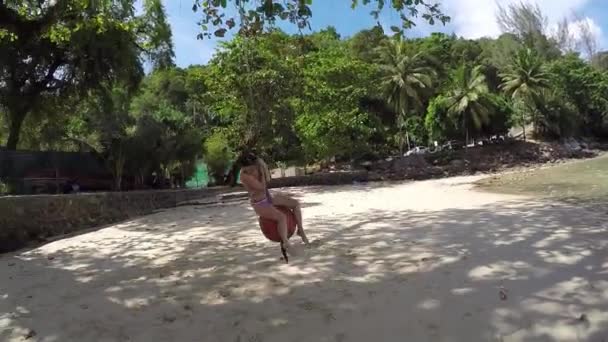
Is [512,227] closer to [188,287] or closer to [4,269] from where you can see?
[188,287]

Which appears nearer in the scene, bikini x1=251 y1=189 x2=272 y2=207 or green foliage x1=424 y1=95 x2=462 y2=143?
bikini x1=251 y1=189 x2=272 y2=207

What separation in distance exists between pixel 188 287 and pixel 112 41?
1480cm

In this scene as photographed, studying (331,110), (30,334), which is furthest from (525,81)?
(30,334)

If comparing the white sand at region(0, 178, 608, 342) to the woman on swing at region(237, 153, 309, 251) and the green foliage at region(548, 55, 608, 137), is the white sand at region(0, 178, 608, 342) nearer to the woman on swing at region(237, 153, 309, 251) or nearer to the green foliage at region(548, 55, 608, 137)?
the woman on swing at region(237, 153, 309, 251)

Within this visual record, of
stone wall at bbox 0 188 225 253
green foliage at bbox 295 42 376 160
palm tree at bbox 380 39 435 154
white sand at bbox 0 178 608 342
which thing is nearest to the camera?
white sand at bbox 0 178 608 342

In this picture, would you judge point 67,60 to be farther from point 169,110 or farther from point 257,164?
point 257,164

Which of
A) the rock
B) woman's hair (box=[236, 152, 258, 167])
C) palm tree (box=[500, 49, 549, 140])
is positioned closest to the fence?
woman's hair (box=[236, 152, 258, 167])

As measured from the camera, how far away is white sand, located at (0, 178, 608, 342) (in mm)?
4281

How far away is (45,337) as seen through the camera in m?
4.57

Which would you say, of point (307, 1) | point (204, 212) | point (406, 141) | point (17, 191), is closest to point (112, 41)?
point (17, 191)

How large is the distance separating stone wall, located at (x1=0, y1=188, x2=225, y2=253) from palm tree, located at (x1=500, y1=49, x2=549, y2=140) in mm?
34443

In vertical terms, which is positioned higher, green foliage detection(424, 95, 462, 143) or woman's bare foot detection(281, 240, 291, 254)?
green foliage detection(424, 95, 462, 143)

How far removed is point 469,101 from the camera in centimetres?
3703

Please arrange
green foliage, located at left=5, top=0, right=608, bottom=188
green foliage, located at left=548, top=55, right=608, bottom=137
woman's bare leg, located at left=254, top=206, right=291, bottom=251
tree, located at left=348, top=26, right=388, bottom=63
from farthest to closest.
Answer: green foliage, located at left=548, top=55, right=608, bottom=137, tree, located at left=348, top=26, right=388, bottom=63, green foliage, located at left=5, top=0, right=608, bottom=188, woman's bare leg, located at left=254, top=206, right=291, bottom=251
